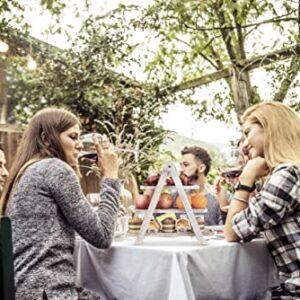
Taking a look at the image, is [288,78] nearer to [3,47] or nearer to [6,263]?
[3,47]

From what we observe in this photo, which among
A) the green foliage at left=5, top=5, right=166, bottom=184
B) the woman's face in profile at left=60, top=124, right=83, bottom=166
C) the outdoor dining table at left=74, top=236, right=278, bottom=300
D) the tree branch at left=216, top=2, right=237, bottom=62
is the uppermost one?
the tree branch at left=216, top=2, right=237, bottom=62

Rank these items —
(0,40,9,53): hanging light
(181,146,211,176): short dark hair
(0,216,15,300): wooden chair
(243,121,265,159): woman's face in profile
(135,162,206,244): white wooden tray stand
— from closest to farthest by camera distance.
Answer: (0,216,15,300): wooden chair
(135,162,206,244): white wooden tray stand
(243,121,265,159): woman's face in profile
(181,146,211,176): short dark hair
(0,40,9,53): hanging light

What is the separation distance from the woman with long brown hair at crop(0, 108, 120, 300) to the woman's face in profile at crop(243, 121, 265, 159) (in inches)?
21.3

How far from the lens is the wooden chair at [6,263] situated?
1.44 meters

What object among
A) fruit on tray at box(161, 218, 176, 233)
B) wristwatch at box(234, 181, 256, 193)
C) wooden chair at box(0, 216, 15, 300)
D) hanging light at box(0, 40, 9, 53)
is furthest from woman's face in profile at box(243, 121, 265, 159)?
hanging light at box(0, 40, 9, 53)

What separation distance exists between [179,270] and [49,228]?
0.44m

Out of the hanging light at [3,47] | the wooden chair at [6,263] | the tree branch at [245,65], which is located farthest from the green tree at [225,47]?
the wooden chair at [6,263]

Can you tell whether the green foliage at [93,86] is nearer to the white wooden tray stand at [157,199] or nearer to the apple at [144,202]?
the apple at [144,202]

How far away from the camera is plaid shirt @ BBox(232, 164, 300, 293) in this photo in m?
1.71

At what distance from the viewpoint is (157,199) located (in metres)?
1.83

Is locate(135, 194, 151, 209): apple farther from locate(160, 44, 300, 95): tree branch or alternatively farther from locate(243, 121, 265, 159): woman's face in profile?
locate(160, 44, 300, 95): tree branch

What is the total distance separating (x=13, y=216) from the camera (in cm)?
173

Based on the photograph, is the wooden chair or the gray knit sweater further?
the gray knit sweater

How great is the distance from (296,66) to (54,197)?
353cm
